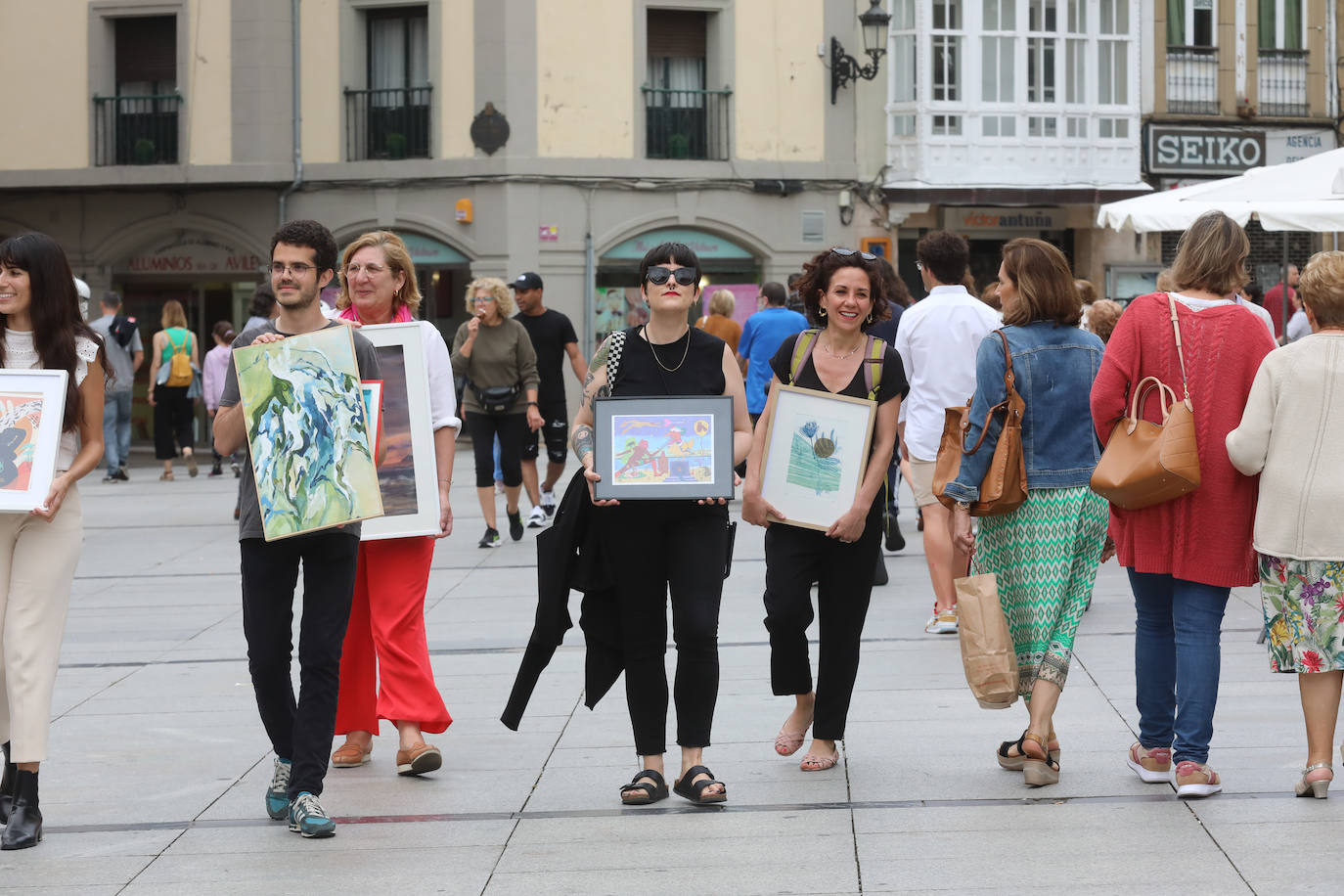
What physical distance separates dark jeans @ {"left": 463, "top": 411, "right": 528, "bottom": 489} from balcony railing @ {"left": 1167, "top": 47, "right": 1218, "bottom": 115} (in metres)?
17.6

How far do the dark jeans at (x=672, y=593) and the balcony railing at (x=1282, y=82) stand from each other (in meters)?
24.3

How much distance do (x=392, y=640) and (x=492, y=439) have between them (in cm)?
663

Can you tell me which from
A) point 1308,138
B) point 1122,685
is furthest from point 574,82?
point 1122,685

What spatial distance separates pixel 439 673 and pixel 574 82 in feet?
58.8

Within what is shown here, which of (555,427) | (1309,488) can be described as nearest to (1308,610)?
(1309,488)

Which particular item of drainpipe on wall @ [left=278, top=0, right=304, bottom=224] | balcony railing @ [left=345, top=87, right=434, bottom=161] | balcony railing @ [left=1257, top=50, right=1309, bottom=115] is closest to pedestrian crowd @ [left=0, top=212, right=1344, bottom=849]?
balcony railing @ [left=345, top=87, right=434, bottom=161]

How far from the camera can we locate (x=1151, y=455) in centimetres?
536

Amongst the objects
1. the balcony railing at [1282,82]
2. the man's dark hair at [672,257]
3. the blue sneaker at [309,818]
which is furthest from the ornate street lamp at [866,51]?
the blue sneaker at [309,818]

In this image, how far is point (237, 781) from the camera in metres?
6.05

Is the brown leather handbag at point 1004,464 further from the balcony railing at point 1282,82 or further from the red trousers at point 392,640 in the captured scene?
the balcony railing at point 1282,82

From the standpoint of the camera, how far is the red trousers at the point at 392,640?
19.9 feet

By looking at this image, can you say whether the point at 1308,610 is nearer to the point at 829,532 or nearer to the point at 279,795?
the point at 829,532

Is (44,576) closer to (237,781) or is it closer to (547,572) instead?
(237,781)

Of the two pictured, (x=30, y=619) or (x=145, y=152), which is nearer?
(x=30, y=619)
